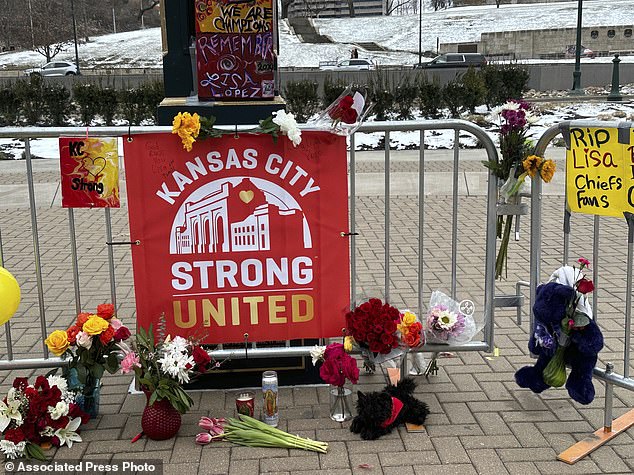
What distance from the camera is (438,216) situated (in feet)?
29.8

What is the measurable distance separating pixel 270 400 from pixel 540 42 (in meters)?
69.1

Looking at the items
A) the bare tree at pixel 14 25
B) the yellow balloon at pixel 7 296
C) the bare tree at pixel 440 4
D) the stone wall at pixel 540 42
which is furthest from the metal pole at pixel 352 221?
the bare tree at pixel 440 4

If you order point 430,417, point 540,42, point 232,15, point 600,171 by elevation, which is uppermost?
point 540,42

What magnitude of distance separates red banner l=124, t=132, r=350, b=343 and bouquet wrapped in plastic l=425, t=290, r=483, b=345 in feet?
1.81

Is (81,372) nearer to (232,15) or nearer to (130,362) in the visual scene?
(130,362)

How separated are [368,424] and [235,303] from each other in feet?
3.40

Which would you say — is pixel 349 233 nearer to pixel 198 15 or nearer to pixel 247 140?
pixel 247 140

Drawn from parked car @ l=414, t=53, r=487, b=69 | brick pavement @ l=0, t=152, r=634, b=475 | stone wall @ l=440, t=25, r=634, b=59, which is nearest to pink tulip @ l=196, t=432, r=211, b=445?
brick pavement @ l=0, t=152, r=634, b=475

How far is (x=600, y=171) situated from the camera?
3666mm

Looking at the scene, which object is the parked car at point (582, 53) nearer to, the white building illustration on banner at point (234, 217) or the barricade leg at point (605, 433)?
the barricade leg at point (605, 433)

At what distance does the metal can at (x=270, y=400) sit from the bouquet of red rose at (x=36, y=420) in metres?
1.03

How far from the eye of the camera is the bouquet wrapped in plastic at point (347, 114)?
3.81 metres

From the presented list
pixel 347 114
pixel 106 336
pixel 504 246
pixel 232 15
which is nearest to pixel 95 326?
pixel 106 336

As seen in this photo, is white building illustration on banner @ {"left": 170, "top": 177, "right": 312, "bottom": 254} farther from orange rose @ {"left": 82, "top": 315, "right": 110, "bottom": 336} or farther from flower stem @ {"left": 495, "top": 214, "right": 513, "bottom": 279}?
flower stem @ {"left": 495, "top": 214, "right": 513, "bottom": 279}
